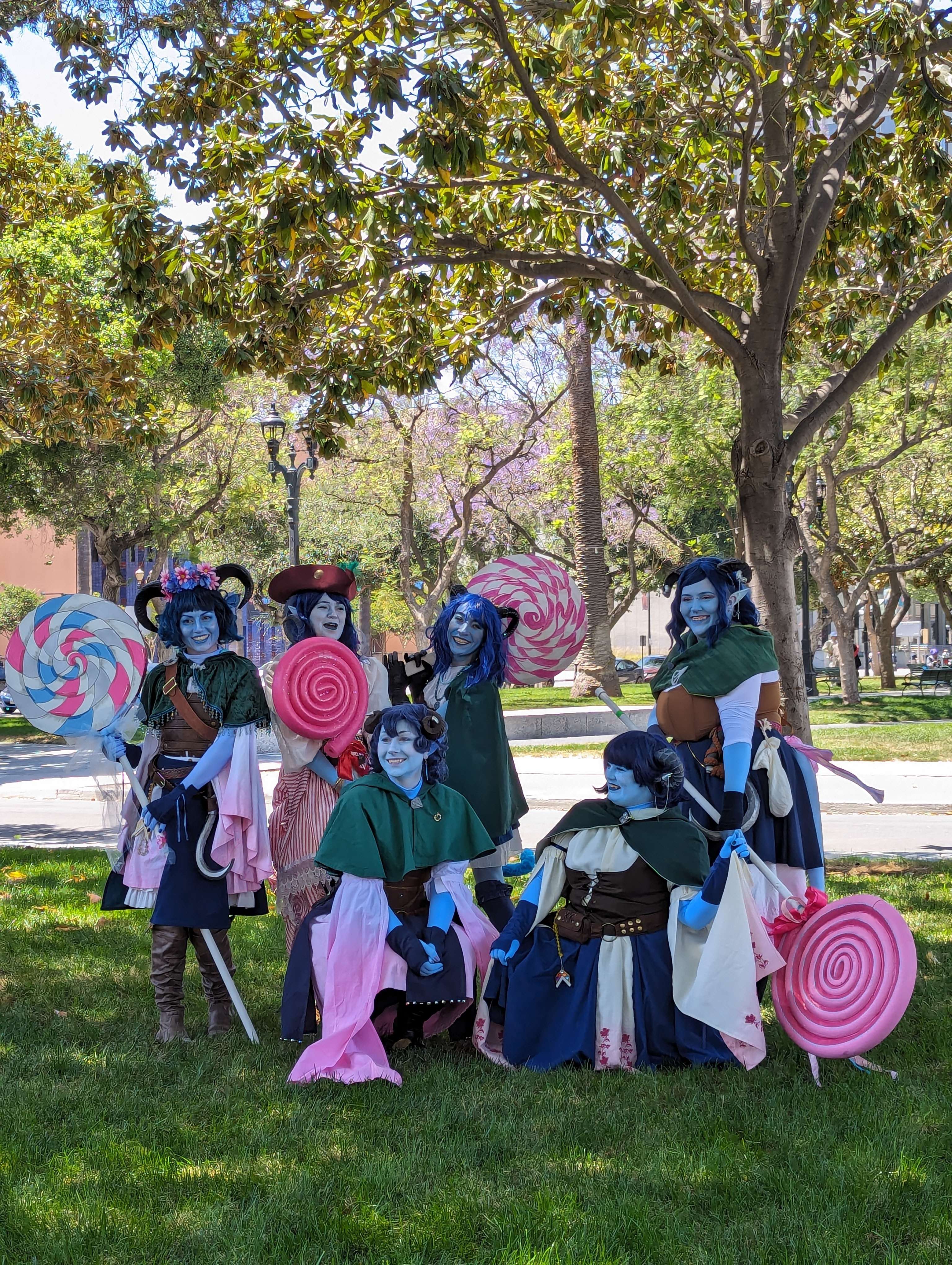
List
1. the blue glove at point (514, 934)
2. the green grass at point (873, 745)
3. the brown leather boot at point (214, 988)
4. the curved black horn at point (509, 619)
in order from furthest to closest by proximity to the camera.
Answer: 1. the green grass at point (873, 745)
2. the curved black horn at point (509, 619)
3. the brown leather boot at point (214, 988)
4. the blue glove at point (514, 934)

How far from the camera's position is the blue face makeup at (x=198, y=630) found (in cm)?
529

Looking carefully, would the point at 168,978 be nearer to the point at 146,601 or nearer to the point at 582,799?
the point at 146,601

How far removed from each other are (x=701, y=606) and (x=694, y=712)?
0.46m

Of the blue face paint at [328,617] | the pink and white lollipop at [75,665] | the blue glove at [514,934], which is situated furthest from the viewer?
the blue face paint at [328,617]

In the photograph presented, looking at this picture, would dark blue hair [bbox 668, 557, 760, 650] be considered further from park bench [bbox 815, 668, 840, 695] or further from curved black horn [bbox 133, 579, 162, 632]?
park bench [bbox 815, 668, 840, 695]

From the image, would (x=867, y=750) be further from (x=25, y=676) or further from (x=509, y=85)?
(x=25, y=676)

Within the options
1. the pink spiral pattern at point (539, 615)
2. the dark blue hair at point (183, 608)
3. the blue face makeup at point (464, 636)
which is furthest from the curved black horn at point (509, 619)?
the dark blue hair at point (183, 608)

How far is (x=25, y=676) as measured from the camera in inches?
204

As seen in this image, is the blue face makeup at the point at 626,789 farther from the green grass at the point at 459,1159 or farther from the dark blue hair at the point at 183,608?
the dark blue hair at the point at 183,608

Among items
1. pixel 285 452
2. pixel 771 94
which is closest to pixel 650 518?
pixel 285 452

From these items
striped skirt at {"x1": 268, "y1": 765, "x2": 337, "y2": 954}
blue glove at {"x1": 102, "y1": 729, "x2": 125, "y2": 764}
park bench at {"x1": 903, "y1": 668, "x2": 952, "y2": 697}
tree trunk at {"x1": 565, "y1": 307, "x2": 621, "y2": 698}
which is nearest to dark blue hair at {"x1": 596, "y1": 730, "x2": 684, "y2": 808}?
striped skirt at {"x1": 268, "y1": 765, "x2": 337, "y2": 954}

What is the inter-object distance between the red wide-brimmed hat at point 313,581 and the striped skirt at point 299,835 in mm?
836

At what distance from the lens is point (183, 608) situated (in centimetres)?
530

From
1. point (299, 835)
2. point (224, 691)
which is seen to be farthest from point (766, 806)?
point (224, 691)
